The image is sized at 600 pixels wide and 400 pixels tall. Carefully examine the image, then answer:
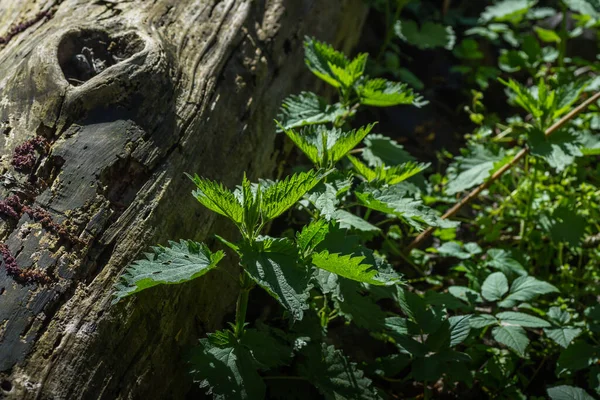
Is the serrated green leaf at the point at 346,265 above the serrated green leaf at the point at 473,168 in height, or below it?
above

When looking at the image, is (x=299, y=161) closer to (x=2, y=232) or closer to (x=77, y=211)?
(x=77, y=211)

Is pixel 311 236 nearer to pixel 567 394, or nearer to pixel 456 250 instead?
pixel 567 394

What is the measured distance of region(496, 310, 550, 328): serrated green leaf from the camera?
2.35 m

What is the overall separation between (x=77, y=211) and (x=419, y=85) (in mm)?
2916

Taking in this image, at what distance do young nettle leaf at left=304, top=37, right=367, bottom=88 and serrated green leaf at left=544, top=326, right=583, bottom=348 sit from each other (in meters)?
1.33

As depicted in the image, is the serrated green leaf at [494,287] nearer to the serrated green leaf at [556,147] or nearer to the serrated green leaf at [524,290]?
the serrated green leaf at [524,290]

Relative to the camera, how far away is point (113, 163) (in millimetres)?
2082

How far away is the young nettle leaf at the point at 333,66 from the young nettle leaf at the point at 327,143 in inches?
17.5

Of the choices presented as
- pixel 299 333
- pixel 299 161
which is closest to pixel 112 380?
pixel 299 333

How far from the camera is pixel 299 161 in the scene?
3180mm

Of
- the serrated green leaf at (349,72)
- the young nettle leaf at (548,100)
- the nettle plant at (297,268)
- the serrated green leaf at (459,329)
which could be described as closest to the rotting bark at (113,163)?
the nettle plant at (297,268)

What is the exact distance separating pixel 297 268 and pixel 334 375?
0.57 meters

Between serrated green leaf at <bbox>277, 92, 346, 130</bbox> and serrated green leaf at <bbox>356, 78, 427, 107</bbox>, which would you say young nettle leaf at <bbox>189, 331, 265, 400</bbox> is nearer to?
serrated green leaf at <bbox>277, 92, 346, 130</bbox>

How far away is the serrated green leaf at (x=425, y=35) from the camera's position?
14.1 ft
